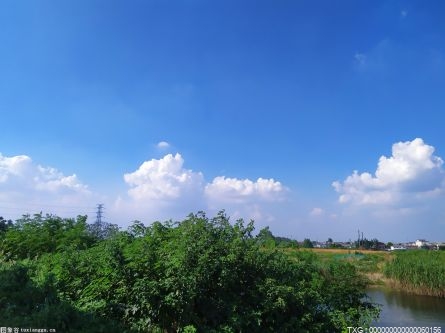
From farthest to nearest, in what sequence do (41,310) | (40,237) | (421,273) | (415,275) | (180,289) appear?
(415,275) < (421,273) < (40,237) < (180,289) < (41,310)

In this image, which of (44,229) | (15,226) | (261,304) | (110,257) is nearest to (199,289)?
(261,304)

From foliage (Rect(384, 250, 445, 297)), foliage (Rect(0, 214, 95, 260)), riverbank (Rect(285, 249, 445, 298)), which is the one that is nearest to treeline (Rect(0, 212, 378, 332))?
foliage (Rect(0, 214, 95, 260))

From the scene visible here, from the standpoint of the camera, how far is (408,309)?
2338 centimetres

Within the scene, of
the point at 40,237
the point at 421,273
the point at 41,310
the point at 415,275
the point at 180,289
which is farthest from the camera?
the point at 415,275

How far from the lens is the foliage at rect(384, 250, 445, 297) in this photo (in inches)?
1051

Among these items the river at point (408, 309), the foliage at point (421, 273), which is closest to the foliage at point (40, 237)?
the river at point (408, 309)

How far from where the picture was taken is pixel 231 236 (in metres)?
8.45

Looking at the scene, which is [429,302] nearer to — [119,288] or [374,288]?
[374,288]

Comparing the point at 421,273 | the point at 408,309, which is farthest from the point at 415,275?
the point at 408,309

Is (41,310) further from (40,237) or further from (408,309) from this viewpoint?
(408,309)

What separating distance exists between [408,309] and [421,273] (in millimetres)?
5367

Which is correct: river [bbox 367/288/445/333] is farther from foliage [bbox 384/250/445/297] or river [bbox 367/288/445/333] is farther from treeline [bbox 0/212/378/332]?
treeline [bbox 0/212/378/332]

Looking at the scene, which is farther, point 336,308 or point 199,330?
point 336,308

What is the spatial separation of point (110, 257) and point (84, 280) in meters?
0.88
